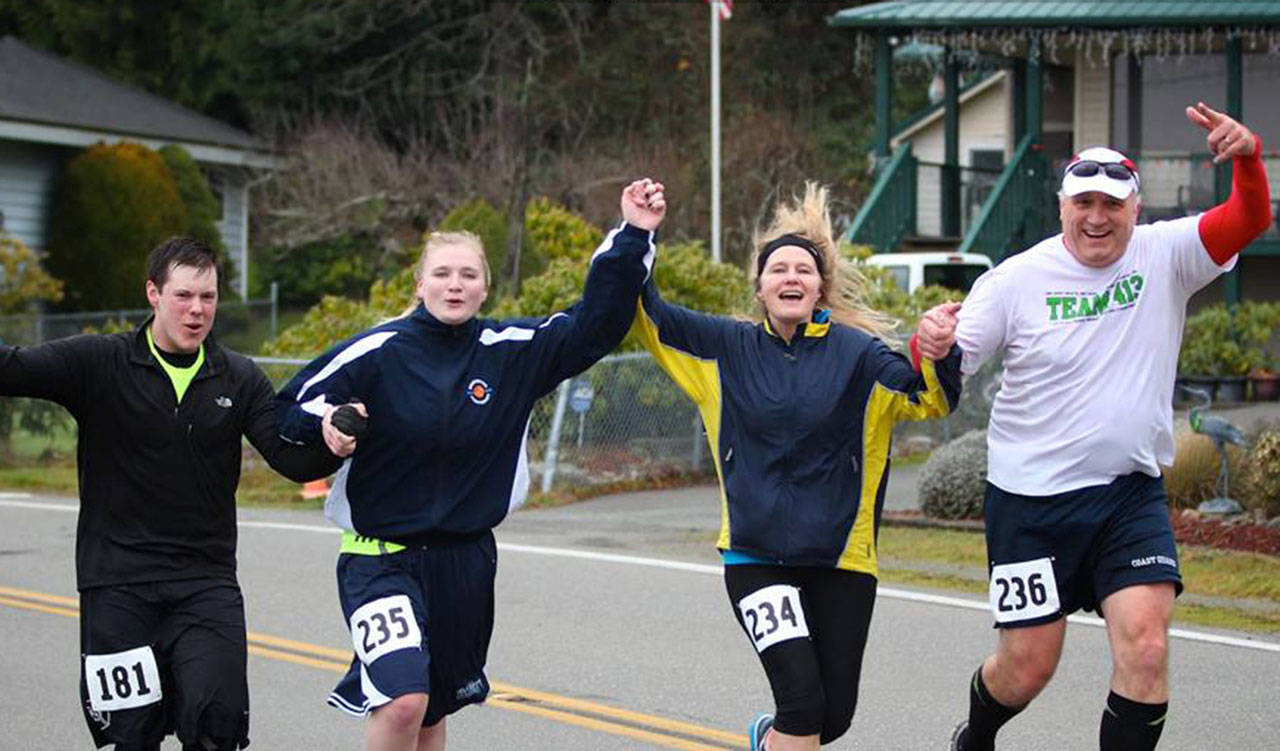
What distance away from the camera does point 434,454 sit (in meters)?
6.13

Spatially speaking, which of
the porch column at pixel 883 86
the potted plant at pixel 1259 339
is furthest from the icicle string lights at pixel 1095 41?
the potted plant at pixel 1259 339

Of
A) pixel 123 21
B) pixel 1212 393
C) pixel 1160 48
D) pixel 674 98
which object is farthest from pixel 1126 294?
pixel 123 21

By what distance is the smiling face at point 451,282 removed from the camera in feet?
20.2

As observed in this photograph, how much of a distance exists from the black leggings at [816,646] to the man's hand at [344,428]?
52.2 inches

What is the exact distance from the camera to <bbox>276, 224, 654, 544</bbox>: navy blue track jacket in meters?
6.10

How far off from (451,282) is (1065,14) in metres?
19.7

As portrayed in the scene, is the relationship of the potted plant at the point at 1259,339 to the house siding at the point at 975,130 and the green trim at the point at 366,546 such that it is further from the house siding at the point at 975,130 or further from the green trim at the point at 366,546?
the green trim at the point at 366,546

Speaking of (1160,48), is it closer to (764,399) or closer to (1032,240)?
(1032,240)

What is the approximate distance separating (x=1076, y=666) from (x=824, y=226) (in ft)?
11.7

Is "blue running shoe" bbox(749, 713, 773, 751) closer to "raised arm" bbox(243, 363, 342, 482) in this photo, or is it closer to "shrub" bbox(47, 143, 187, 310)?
"raised arm" bbox(243, 363, 342, 482)

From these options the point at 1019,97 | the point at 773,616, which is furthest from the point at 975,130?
the point at 773,616

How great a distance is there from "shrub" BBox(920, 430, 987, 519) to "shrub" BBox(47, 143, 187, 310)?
21122 mm

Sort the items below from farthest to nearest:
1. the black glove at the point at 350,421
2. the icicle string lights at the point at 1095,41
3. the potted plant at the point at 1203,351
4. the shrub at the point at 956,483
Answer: the icicle string lights at the point at 1095,41
the potted plant at the point at 1203,351
the shrub at the point at 956,483
the black glove at the point at 350,421

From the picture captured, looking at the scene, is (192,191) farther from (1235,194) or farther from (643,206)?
(1235,194)
